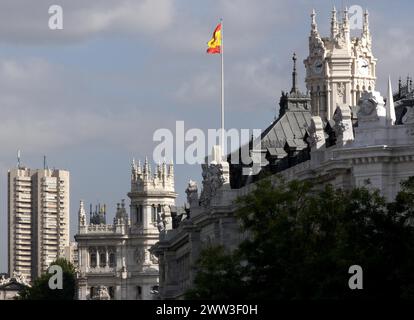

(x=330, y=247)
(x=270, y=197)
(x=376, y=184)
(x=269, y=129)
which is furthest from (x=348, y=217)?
(x=269, y=129)

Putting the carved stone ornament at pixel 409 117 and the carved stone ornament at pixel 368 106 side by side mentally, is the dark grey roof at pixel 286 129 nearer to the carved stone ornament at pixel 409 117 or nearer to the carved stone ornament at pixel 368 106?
the carved stone ornament at pixel 368 106

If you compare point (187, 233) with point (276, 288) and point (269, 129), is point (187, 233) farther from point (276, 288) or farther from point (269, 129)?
point (276, 288)

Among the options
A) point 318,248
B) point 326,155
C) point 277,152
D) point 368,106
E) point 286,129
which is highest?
point 286,129

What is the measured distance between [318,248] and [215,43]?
56.0 m

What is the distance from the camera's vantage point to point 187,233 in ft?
627

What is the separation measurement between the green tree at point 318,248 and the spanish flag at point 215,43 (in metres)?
44.0

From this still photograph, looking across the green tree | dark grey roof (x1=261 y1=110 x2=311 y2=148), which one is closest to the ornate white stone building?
dark grey roof (x1=261 y1=110 x2=311 y2=148)

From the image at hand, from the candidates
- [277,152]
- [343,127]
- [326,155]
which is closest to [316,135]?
[326,155]

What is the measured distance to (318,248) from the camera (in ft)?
372

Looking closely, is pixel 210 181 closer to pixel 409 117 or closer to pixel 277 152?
pixel 277 152

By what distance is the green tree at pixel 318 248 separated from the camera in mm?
105438

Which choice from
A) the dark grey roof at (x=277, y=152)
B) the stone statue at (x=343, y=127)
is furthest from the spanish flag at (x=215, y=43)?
the stone statue at (x=343, y=127)

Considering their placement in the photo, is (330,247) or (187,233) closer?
(330,247)
